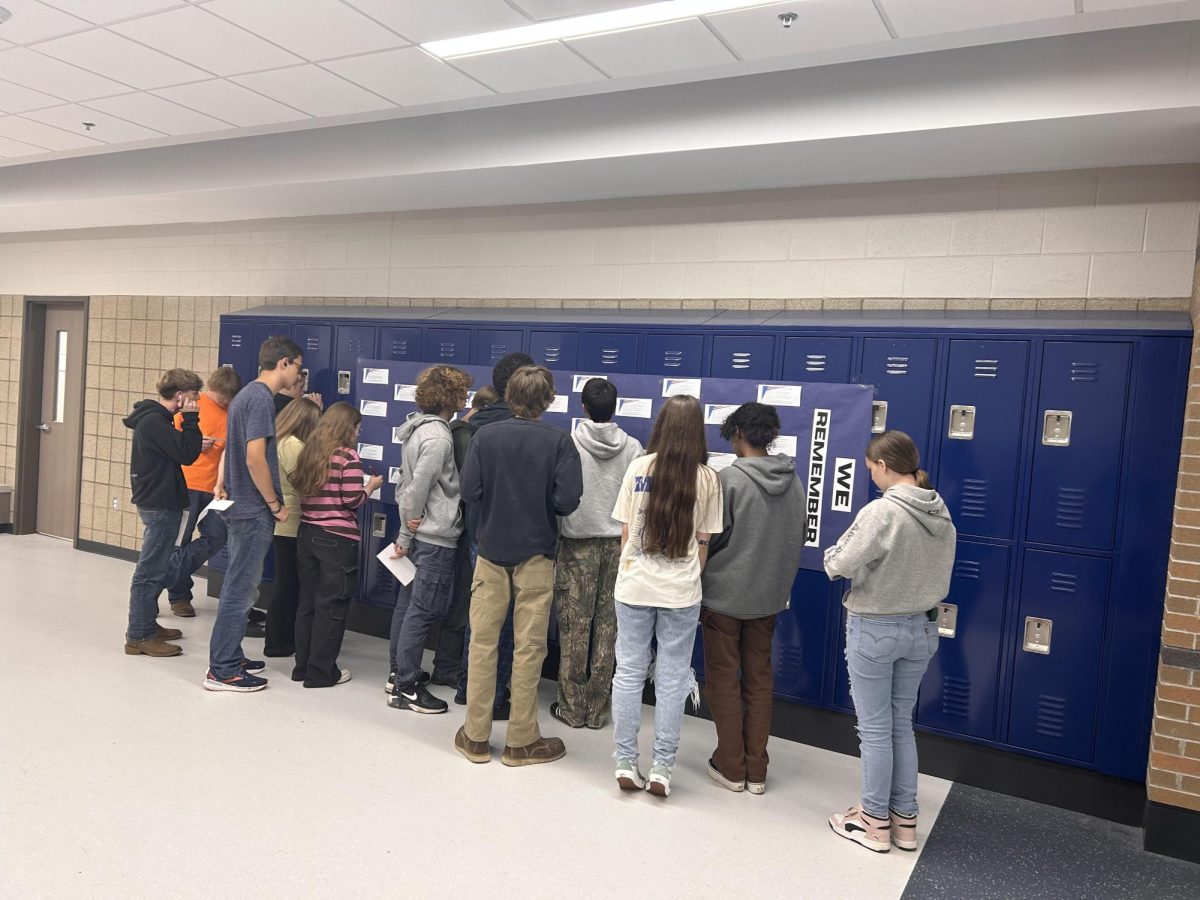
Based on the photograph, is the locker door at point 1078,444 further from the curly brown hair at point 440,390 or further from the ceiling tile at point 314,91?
the ceiling tile at point 314,91

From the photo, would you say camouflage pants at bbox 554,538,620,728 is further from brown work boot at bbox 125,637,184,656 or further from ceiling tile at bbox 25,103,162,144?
ceiling tile at bbox 25,103,162,144

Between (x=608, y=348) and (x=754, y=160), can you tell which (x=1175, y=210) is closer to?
(x=754, y=160)

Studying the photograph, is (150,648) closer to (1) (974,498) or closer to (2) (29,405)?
(1) (974,498)

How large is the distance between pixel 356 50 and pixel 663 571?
2300 mm

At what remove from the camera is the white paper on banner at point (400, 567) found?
388 centimetres

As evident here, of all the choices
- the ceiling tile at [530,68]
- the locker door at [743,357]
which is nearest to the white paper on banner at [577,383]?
the locker door at [743,357]

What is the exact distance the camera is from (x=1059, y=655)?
11.3ft

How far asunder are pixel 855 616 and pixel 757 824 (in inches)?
33.7

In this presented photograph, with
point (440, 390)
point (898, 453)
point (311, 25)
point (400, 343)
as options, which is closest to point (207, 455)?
point (400, 343)

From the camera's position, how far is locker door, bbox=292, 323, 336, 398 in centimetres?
537

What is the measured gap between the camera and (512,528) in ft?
10.7

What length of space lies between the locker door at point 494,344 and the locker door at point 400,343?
1.42ft

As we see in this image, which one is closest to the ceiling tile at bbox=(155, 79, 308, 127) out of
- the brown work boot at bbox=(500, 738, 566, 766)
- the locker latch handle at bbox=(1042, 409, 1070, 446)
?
the brown work boot at bbox=(500, 738, 566, 766)

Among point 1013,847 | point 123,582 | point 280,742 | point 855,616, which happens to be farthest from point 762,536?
point 123,582
